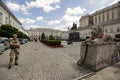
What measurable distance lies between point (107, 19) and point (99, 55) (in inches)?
2717

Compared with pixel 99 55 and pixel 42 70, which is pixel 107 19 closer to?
pixel 99 55

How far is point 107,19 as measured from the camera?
69062 millimetres

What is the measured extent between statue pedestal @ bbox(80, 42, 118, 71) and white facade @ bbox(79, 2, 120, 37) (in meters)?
50.2

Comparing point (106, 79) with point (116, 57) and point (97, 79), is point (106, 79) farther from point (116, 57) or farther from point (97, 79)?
point (116, 57)

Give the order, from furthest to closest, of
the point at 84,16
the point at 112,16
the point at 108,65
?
the point at 84,16 → the point at 112,16 → the point at 108,65

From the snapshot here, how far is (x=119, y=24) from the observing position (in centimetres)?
5178

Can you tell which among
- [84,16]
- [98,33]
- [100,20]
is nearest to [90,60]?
[98,33]

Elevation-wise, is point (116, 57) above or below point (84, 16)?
below

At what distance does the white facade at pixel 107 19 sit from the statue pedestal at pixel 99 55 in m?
50.2

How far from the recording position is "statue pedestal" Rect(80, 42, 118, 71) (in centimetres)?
603

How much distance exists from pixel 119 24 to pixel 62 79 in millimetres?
54081

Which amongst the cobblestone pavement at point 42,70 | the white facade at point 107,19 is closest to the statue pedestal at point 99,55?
the cobblestone pavement at point 42,70

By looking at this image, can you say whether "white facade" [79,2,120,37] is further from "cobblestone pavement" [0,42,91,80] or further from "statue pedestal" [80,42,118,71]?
"cobblestone pavement" [0,42,91,80]

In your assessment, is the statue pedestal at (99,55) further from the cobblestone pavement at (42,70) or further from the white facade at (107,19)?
the white facade at (107,19)
